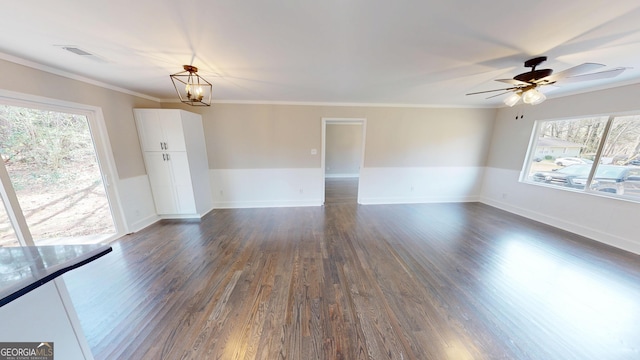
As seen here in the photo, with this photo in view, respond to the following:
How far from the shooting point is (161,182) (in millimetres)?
3611

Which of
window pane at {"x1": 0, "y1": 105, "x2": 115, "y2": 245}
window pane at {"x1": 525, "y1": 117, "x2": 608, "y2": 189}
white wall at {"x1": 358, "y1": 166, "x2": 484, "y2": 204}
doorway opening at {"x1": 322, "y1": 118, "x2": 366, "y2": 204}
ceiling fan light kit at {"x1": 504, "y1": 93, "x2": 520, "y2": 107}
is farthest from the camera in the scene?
doorway opening at {"x1": 322, "y1": 118, "x2": 366, "y2": 204}

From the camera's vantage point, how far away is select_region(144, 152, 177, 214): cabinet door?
11.5 ft

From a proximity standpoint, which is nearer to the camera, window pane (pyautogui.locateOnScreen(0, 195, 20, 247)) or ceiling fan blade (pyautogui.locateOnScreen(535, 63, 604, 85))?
ceiling fan blade (pyautogui.locateOnScreen(535, 63, 604, 85))

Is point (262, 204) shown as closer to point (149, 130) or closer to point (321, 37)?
point (149, 130)

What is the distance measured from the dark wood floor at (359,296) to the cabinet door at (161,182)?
60cm

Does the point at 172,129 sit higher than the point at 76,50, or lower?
lower

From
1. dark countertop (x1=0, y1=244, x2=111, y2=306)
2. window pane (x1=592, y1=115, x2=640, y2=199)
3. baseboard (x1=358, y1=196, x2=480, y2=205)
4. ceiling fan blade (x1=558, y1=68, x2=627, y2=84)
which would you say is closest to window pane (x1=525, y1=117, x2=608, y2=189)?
window pane (x1=592, y1=115, x2=640, y2=199)

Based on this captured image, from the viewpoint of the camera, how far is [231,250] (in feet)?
8.96

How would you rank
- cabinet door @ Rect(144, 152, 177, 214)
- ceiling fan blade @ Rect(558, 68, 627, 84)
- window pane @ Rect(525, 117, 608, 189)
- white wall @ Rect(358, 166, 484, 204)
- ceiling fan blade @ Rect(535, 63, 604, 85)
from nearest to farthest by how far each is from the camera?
ceiling fan blade @ Rect(535, 63, 604, 85), ceiling fan blade @ Rect(558, 68, 627, 84), window pane @ Rect(525, 117, 608, 189), cabinet door @ Rect(144, 152, 177, 214), white wall @ Rect(358, 166, 484, 204)

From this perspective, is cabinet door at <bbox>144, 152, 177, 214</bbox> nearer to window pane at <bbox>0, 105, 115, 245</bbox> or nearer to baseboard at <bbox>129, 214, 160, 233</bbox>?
baseboard at <bbox>129, 214, 160, 233</bbox>

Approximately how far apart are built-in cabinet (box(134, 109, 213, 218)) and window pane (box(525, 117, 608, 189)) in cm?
701

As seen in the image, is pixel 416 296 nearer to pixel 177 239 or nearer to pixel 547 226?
pixel 177 239

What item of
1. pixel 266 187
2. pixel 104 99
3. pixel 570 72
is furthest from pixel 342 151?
pixel 104 99

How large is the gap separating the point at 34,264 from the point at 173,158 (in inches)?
121
